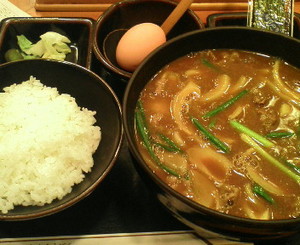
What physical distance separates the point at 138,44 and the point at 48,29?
0.85 m

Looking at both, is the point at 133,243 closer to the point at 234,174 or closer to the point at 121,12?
the point at 234,174

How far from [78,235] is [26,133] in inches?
26.2

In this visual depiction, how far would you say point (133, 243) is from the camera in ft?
5.74

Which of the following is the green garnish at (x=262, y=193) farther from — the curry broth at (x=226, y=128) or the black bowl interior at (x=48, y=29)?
the black bowl interior at (x=48, y=29)

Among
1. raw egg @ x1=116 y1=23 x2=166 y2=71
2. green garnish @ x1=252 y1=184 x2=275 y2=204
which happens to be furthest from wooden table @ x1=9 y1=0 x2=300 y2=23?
green garnish @ x1=252 y1=184 x2=275 y2=204

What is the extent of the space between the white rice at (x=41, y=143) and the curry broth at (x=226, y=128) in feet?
1.45

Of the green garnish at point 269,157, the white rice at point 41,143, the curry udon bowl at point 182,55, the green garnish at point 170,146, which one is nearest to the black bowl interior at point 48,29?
the white rice at point 41,143

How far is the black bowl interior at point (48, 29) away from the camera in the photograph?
103 inches

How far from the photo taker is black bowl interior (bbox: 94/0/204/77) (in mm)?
2527

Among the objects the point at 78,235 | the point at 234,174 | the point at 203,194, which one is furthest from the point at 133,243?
the point at 234,174

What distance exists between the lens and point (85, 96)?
88.4 inches

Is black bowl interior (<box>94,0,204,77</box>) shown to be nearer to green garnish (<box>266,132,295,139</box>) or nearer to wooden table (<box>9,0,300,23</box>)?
wooden table (<box>9,0,300,23</box>)

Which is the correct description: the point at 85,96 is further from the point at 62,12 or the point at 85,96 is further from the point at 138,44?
the point at 62,12

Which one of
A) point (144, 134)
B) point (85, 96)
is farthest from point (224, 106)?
point (85, 96)
